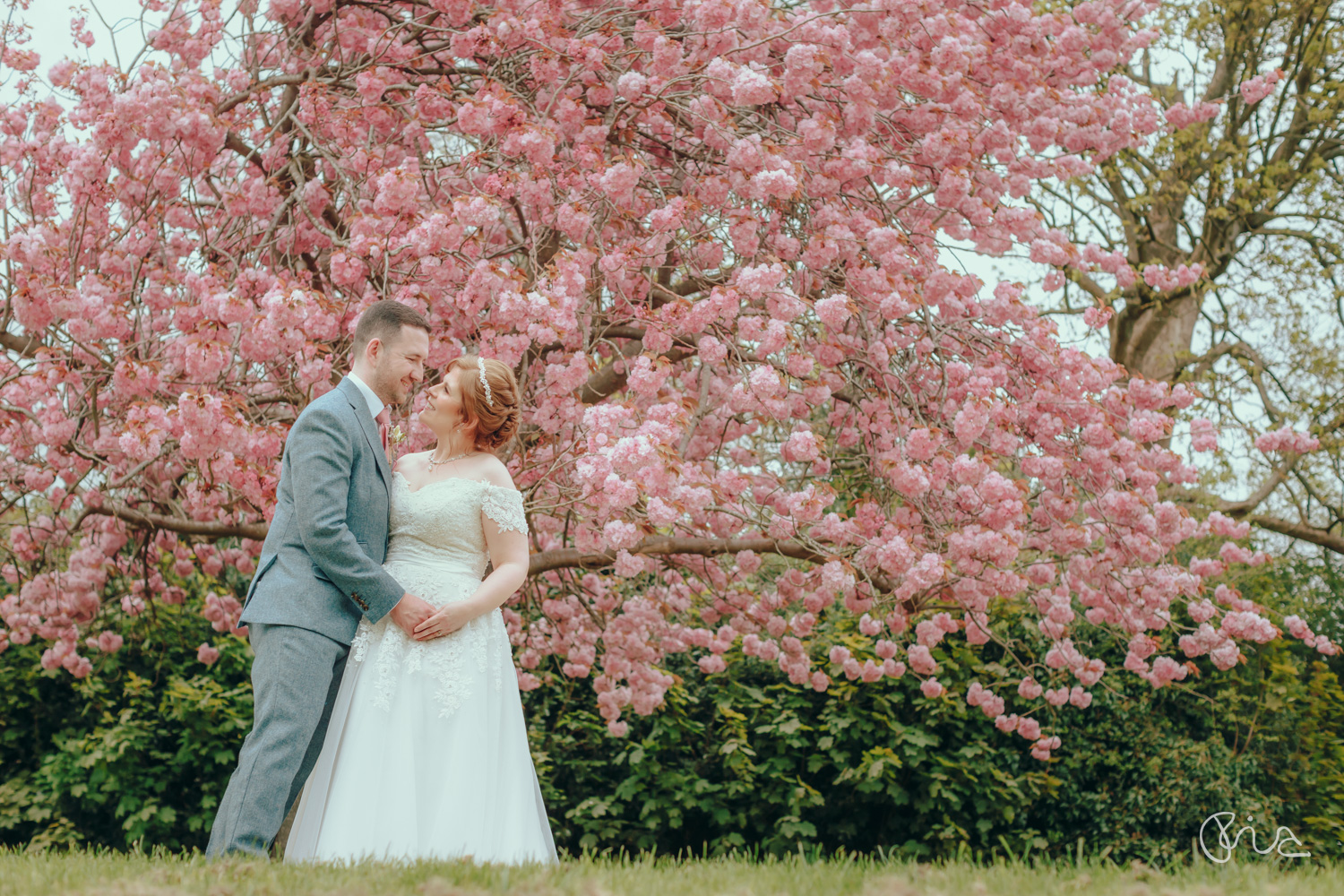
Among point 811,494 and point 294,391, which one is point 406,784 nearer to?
point 811,494

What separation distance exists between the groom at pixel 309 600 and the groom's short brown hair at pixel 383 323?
0.63 ft

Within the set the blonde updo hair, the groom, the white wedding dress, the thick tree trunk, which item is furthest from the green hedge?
the thick tree trunk

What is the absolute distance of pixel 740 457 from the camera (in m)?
5.74

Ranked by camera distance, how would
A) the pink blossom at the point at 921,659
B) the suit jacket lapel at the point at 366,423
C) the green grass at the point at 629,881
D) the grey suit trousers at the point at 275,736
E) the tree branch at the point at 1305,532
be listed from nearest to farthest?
the green grass at the point at 629,881 → the grey suit trousers at the point at 275,736 → the suit jacket lapel at the point at 366,423 → the pink blossom at the point at 921,659 → the tree branch at the point at 1305,532

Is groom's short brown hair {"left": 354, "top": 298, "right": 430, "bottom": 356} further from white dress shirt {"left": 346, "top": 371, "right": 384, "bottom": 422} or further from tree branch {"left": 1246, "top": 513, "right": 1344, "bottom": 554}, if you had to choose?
tree branch {"left": 1246, "top": 513, "right": 1344, "bottom": 554}

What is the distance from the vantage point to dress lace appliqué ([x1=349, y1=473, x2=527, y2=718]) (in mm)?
3156

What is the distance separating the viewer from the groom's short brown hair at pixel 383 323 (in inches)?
136

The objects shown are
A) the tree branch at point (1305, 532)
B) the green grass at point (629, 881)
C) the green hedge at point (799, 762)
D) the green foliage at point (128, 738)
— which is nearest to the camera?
the green grass at point (629, 881)

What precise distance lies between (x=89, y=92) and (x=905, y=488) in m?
4.10

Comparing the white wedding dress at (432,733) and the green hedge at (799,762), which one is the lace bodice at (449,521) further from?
the green hedge at (799,762)

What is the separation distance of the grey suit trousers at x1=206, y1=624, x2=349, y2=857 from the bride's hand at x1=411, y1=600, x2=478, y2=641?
241mm

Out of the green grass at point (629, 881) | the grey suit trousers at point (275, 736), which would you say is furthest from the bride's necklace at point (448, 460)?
the green grass at point (629, 881)

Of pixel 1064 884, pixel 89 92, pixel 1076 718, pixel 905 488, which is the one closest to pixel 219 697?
pixel 89 92

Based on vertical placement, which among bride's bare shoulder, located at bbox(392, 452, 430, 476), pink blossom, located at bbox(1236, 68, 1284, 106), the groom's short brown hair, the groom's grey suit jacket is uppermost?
pink blossom, located at bbox(1236, 68, 1284, 106)
